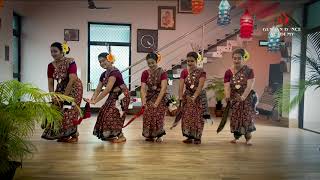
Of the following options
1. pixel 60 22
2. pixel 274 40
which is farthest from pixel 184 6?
pixel 274 40

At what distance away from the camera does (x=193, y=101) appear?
4613mm

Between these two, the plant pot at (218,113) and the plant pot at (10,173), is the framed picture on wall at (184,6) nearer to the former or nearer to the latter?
the plant pot at (218,113)

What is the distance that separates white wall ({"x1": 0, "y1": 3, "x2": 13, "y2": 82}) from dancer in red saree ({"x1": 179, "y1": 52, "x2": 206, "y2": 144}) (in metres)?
3.85

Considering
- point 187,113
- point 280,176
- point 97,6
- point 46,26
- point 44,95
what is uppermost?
point 97,6

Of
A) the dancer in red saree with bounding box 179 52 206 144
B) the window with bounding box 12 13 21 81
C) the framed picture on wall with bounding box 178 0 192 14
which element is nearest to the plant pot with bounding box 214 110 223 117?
the framed picture on wall with bounding box 178 0 192 14

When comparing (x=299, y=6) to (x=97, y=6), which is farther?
(x=97, y=6)

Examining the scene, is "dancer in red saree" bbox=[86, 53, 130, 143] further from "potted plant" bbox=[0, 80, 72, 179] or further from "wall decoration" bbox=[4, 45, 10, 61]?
"wall decoration" bbox=[4, 45, 10, 61]

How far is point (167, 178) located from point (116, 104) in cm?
187

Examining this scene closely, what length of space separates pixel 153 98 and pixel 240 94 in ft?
3.88

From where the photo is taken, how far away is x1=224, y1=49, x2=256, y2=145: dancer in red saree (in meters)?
4.61

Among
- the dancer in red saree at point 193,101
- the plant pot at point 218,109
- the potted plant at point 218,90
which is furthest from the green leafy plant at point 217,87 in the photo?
the dancer in red saree at point 193,101

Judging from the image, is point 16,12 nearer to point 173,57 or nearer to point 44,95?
point 173,57

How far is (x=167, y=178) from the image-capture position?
2936 mm

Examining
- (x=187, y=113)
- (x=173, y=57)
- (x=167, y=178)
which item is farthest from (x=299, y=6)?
(x=173, y=57)
